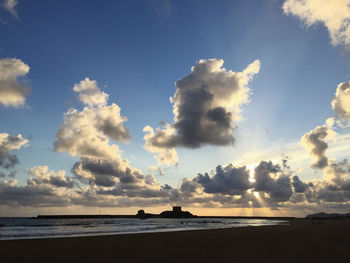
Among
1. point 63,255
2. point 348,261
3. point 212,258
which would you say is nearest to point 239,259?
point 212,258

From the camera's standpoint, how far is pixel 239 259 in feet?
47.6

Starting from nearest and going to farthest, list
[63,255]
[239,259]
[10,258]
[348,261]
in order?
[348,261] → [239,259] → [10,258] → [63,255]

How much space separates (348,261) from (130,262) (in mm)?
11407

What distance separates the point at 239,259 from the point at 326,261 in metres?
4.40

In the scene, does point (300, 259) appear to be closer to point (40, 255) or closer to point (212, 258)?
point (212, 258)

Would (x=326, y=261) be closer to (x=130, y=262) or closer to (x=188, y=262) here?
(x=188, y=262)

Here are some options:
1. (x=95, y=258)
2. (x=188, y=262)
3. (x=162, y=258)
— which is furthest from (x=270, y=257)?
(x=95, y=258)

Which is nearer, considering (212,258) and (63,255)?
(212,258)

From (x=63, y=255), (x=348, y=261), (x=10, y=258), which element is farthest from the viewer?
(x=63, y=255)

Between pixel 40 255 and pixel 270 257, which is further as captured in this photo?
pixel 40 255

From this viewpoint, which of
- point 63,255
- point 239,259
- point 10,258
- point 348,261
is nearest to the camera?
point 348,261

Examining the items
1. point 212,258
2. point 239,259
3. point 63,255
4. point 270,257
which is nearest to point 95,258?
point 63,255

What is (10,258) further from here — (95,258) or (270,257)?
(270,257)

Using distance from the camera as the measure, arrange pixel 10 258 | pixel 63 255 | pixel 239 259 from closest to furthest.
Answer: pixel 239 259
pixel 10 258
pixel 63 255
